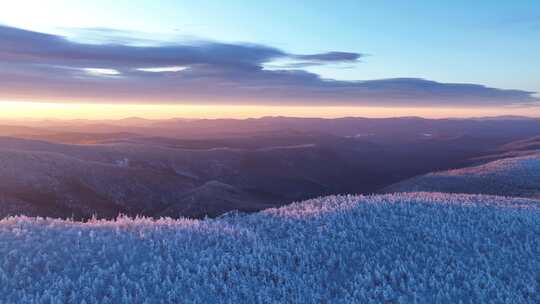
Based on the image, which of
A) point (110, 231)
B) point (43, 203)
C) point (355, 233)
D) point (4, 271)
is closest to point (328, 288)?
point (355, 233)

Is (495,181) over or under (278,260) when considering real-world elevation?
under

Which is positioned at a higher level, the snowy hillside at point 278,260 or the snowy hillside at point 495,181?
the snowy hillside at point 278,260

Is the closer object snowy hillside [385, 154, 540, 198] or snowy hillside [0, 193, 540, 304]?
snowy hillside [0, 193, 540, 304]

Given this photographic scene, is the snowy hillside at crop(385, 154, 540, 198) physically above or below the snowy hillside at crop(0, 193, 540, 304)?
below

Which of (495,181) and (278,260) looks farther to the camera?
(495,181)
